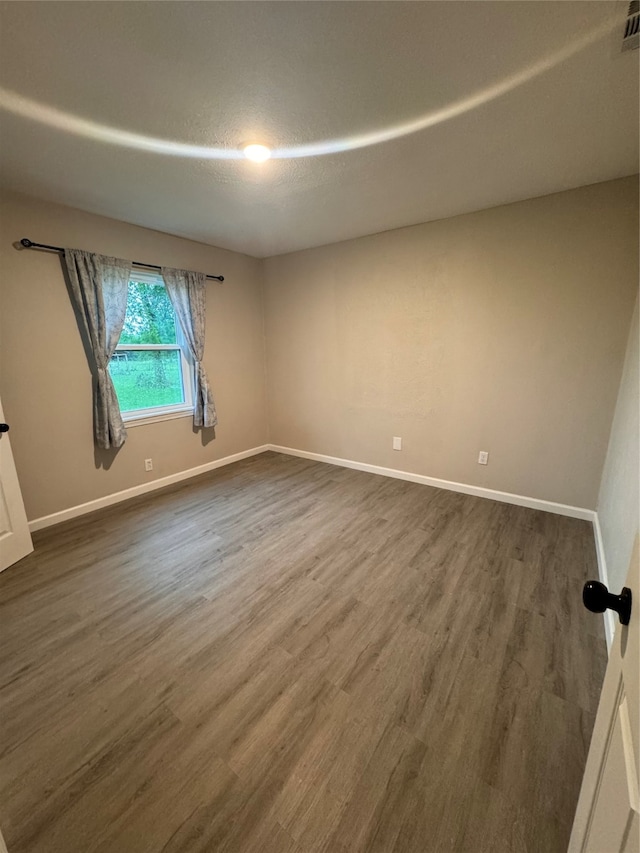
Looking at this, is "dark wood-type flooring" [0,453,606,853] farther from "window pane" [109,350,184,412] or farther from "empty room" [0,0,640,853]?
"window pane" [109,350,184,412]

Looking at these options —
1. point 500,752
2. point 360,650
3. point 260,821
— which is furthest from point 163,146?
point 500,752

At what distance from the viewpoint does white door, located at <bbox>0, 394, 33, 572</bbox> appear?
217 cm

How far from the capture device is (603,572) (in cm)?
202

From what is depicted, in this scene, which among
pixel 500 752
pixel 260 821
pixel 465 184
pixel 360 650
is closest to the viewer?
pixel 260 821

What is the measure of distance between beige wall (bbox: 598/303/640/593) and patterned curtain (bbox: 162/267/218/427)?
11.1 feet

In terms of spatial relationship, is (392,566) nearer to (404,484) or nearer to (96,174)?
(404,484)

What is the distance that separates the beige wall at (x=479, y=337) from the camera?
2.44 m

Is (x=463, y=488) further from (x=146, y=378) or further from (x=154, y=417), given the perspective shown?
(x=146, y=378)

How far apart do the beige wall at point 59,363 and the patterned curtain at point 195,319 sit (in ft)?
0.42

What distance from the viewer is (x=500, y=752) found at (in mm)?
1191

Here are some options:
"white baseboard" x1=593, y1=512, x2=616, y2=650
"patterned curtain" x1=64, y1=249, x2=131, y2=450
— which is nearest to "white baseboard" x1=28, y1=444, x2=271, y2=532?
"patterned curtain" x1=64, y1=249, x2=131, y2=450

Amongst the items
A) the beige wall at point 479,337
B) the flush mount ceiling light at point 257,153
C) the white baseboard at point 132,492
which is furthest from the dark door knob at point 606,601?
the white baseboard at point 132,492

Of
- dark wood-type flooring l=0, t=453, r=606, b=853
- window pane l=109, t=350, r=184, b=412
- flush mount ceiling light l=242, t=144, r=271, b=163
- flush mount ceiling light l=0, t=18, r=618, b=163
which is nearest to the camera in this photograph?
dark wood-type flooring l=0, t=453, r=606, b=853

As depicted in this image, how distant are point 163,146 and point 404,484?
313 centimetres
